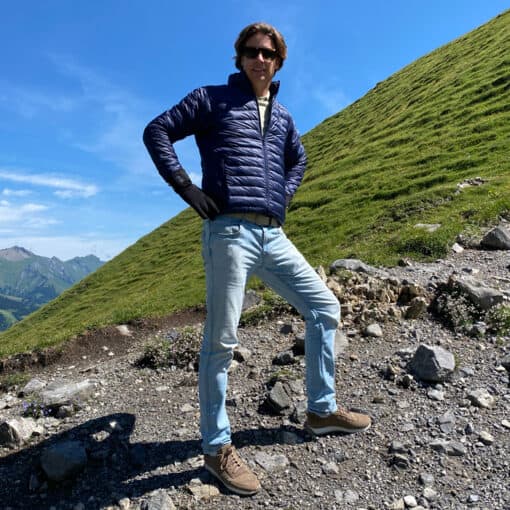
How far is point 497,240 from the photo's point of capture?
11039mm

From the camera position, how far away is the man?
14.2ft

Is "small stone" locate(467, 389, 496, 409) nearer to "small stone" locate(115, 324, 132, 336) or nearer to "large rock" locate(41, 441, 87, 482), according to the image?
"large rock" locate(41, 441, 87, 482)

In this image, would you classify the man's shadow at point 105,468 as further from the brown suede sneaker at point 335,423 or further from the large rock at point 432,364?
the large rock at point 432,364

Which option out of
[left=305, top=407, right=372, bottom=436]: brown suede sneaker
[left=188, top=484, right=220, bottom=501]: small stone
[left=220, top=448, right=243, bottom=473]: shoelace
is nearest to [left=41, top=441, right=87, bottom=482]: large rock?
[left=188, top=484, right=220, bottom=501]: small stone

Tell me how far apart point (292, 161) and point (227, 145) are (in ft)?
4.10

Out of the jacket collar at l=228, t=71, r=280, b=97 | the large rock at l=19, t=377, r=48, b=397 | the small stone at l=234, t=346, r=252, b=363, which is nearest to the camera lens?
the jacket collar at l=228, t=71, r=280, b=97

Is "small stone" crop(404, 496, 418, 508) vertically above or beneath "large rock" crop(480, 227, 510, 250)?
beneath

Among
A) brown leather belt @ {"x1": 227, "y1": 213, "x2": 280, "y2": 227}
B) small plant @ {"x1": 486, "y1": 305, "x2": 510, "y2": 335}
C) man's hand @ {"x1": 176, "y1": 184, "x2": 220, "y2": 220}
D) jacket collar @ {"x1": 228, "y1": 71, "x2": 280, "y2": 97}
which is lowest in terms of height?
small plant @ {"x1": 486, "y1": 305, "x2": 510, "y2": 335}

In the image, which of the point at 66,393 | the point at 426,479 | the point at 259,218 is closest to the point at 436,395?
the point at 426,479

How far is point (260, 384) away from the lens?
643cm

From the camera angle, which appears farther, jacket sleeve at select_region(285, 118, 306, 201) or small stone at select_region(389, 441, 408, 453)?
jacket sleeve at select_region(285, 118, 306, 201)

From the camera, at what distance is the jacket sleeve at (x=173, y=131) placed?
438 centimetres

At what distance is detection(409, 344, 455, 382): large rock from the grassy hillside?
5.93 m

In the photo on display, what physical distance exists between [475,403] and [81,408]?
528cm
